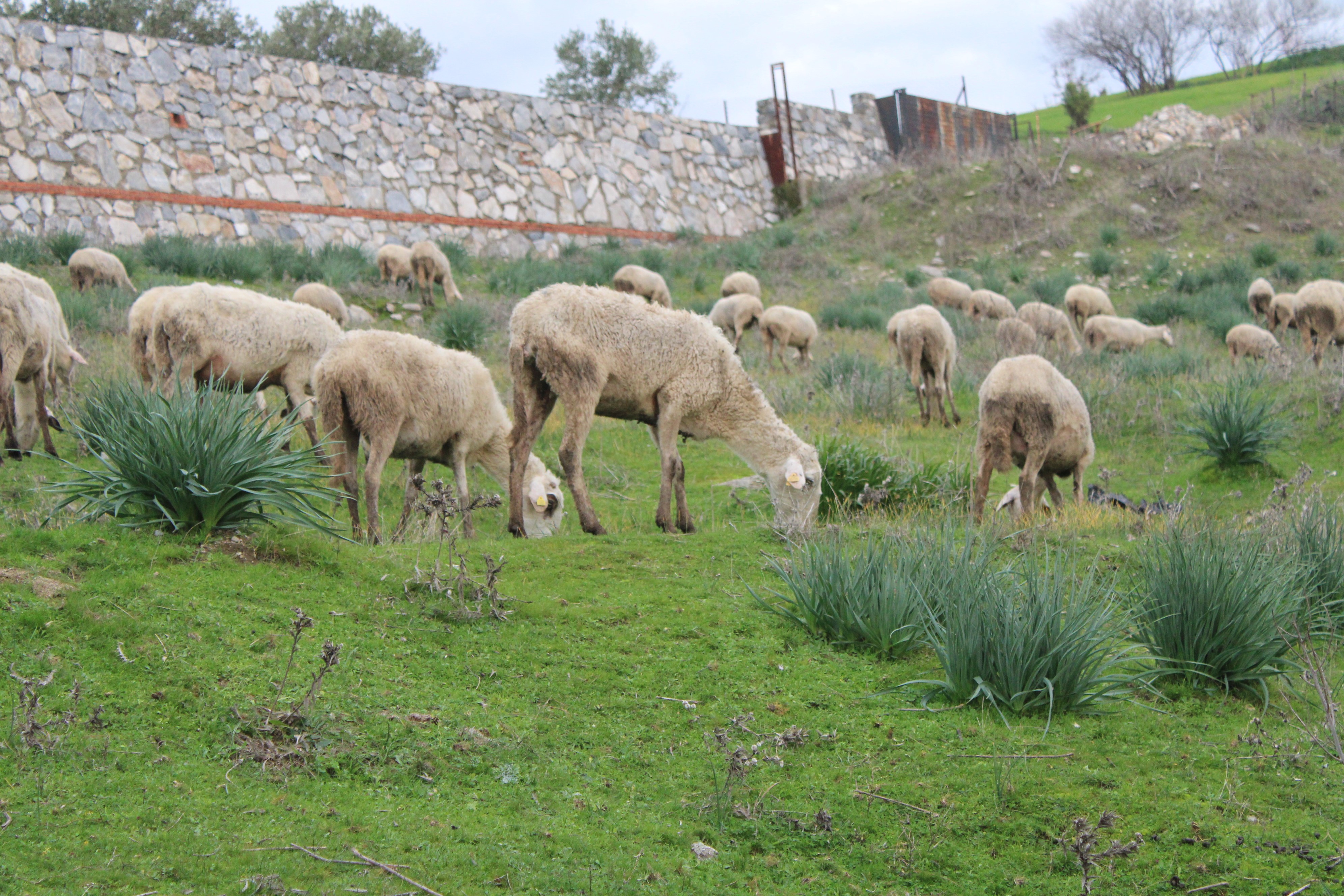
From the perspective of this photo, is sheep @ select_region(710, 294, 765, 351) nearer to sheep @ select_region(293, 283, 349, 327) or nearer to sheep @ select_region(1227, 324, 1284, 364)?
sheep @ select_region(293, 283, 349, 327)

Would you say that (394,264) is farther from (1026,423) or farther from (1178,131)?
(1178,131)

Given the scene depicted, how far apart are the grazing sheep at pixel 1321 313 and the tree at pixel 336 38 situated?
33260 mm

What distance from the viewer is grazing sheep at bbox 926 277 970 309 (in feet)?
77.3

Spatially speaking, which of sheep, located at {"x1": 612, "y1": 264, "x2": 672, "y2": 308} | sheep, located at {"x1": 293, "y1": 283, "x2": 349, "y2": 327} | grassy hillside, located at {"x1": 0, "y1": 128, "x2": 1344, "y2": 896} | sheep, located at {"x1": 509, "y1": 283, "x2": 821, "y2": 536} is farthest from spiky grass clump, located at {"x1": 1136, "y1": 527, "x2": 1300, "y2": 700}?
sheep, located at {"x1": 612, "y1": 264, "x2": 672, "y2": 308}

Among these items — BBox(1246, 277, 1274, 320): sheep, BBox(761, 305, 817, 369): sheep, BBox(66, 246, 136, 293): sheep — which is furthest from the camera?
BBox(1246, 277, 1274, 320): sheep

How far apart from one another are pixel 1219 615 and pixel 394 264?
17.1 m

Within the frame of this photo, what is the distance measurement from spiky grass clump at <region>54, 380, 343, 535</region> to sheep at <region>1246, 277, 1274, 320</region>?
A: 2121 cm

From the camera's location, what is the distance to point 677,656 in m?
5.58

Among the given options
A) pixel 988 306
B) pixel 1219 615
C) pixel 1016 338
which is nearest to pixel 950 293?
pixel 988 306

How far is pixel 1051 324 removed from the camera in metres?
20.2

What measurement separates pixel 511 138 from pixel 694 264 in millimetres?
5675

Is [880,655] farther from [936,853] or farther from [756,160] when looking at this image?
[756,160]

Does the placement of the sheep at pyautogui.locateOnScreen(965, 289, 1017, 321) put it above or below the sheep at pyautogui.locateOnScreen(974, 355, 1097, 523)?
above

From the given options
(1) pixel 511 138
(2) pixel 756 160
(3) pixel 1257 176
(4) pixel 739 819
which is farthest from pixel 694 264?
(4) pixel 739 819
